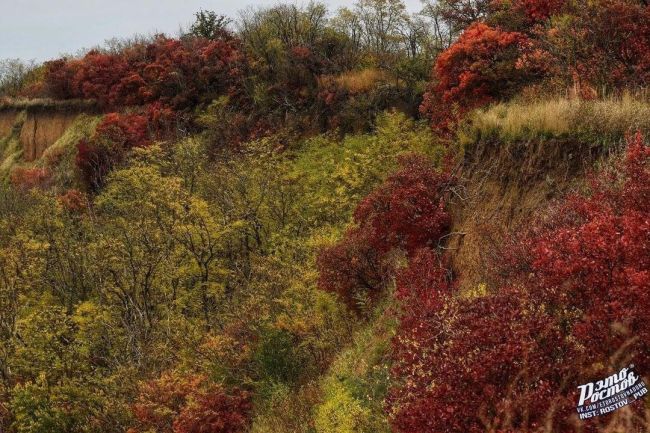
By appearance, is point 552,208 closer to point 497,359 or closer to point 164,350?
point 497,359

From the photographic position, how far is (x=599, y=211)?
8969 mm

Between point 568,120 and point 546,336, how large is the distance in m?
7.32

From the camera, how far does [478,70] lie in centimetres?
2222

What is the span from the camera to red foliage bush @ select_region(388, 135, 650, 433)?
6.68 meters

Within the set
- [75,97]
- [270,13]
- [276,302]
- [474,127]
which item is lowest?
[276,302]

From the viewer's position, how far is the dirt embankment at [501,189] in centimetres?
1252

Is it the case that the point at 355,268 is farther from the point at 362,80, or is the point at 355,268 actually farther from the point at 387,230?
the point at 362,80

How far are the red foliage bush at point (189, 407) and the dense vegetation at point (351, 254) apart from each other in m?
0.08

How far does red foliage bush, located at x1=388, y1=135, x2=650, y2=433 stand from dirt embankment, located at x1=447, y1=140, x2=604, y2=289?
303cm

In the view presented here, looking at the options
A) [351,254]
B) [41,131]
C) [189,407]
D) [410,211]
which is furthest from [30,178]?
[410,211]

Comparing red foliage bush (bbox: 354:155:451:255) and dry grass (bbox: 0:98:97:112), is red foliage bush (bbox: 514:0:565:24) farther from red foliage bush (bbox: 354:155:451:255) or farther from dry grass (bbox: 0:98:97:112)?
dry grass (bbox: 0:98:97:112)

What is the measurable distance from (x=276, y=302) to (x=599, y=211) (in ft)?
41.9

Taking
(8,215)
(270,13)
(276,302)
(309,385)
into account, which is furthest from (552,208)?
(270,13)

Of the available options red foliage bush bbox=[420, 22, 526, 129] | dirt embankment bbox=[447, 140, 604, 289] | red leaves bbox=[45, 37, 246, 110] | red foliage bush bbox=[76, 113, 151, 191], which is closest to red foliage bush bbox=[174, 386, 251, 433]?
dirt embankment bbox=[447, 140, 604, 289]
